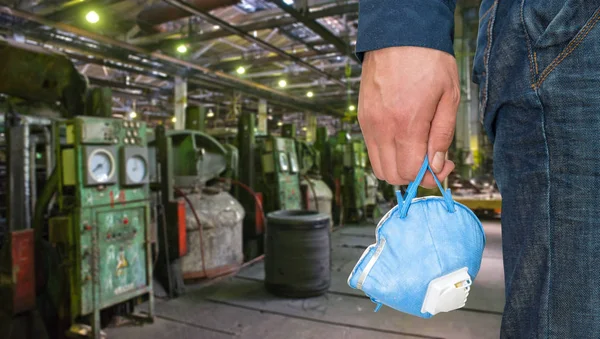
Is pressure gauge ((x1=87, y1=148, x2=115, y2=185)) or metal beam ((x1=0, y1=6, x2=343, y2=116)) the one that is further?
metal beam ((x1=0, y1=6, x2=343, y2=116))

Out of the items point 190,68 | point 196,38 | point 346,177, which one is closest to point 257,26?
point 196,38

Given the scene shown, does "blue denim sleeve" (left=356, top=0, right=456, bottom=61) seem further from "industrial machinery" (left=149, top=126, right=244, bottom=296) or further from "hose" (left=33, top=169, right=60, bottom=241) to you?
"industrial machinery" (left=149, top=126, right=244, bottom=296)

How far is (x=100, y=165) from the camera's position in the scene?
10.7ft

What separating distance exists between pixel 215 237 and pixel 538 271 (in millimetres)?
4740

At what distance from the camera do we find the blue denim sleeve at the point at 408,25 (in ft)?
2.64

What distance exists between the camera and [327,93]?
12.9 m

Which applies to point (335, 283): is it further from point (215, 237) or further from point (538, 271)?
point (538, 271)

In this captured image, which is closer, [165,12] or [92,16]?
[92,16]

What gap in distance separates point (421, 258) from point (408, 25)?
48 cm

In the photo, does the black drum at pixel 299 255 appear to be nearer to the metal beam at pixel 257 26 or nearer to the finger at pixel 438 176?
the metal beam at pixel 257 26

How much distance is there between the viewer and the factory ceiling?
5684mm

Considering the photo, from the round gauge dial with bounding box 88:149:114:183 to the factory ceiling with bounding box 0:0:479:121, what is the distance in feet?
8.99

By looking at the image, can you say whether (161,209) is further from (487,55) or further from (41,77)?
(487,55)

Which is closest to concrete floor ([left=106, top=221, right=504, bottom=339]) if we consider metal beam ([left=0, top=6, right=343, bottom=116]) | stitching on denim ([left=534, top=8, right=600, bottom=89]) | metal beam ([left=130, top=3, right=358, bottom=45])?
stitching on denim ([left=534, top=8, right=600, bottom=89])
